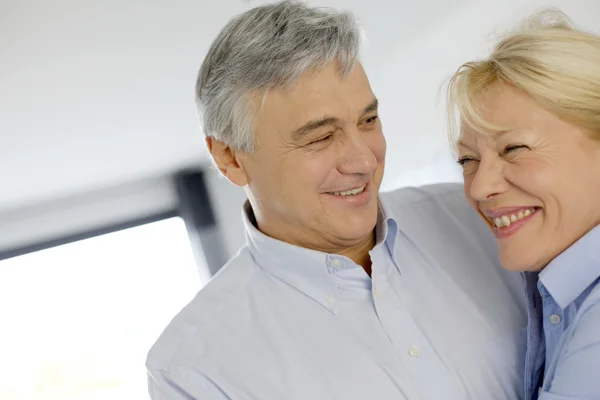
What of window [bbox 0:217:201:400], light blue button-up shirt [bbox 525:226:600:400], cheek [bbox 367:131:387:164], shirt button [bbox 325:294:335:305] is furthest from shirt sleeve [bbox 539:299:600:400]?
window [bbox 0:217:201:400]

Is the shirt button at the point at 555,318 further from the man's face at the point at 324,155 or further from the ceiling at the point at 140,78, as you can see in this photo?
the ceiling at the point at 140,78

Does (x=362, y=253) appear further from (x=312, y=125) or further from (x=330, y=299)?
(x=312, y=125)

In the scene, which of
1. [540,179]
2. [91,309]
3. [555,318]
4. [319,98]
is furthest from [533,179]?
[91,309]

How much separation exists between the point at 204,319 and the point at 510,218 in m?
0.70

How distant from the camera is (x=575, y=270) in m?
1.31

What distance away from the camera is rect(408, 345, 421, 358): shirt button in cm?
152

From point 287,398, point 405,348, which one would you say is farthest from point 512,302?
point 287,398

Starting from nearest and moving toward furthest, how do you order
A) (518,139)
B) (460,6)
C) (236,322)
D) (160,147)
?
(518,139) → (236,322) → (460,6) → (160,147)

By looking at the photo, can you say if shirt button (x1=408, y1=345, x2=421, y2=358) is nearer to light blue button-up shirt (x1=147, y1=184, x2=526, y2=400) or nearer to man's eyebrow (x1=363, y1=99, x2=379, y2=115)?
light blue button-up shirt (x1=147, y1=184, x2=526, y2=400)

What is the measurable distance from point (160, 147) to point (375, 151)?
8.68 ft

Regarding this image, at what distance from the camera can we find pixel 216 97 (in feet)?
5.49

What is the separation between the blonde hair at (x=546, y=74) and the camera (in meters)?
1.31

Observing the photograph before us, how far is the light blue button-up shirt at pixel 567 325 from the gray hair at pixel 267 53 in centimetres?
63

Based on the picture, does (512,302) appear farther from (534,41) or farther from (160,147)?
(160,147)
